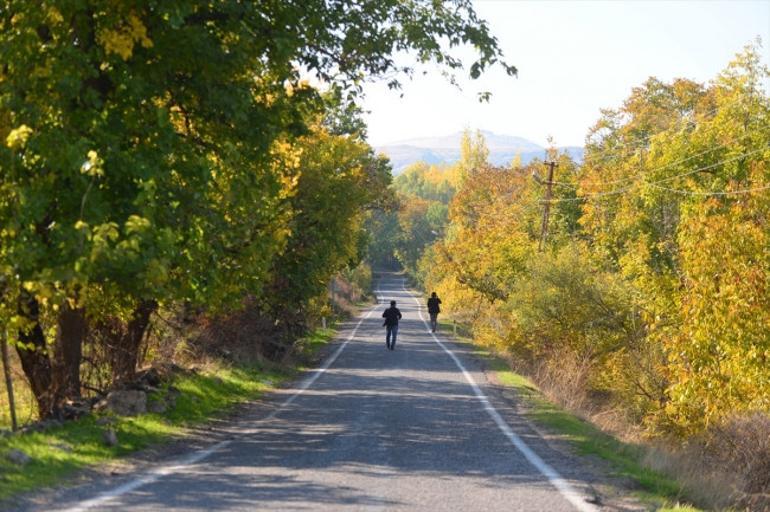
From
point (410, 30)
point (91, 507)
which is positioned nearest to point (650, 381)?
point (410, 30)

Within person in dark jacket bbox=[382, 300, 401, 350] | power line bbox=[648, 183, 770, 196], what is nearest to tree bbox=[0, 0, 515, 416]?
person in dark jacket bbox=[382, 300, 401, 350]

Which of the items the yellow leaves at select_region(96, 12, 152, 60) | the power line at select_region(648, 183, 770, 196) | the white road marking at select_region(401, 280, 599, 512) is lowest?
the white road marking at select_region(401, 280, 599, 512)

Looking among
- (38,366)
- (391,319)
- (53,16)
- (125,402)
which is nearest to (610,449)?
(125,402)

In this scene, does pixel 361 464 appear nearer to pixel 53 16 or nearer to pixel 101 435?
pixel 101 435

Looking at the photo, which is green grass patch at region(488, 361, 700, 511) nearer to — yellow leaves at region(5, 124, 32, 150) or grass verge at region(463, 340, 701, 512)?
grass verge at region(463, 340, 701, 512)

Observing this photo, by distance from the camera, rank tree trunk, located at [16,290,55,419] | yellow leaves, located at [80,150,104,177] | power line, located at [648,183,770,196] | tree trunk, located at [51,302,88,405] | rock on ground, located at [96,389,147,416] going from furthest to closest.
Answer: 1. power line, located at [648,183,770,196]
2. tree trunk, located at [16,290,55,419]
3. tree trunk, located at [51,302,88,405]
4. rock on ground, located at [96,389,147,416]
5. yellow leaves, located at [80,150,104,177]

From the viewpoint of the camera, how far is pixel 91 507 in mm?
8156

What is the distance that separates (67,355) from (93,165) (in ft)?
16.4

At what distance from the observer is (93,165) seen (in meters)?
10.1

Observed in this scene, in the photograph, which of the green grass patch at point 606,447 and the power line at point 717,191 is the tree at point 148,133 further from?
the power line at point 717,191

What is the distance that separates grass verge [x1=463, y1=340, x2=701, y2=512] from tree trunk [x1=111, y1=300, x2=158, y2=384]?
6.59 meters

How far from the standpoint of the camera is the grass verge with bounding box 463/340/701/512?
9812mm

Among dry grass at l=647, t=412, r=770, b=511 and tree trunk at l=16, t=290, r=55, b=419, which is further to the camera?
tree trunk at l=16, t=290, r=55, b=419

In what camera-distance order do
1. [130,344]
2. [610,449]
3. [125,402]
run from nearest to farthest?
1. [610,449]
2. [125,402]
3. [130,344]
